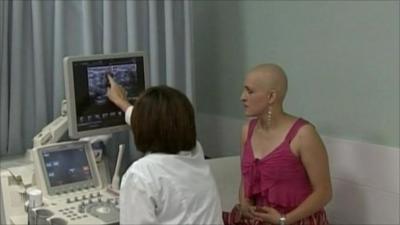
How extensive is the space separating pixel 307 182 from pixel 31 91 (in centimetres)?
120

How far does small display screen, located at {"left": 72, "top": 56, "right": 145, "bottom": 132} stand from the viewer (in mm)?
2156

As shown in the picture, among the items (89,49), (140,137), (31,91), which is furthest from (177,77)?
(140,137)

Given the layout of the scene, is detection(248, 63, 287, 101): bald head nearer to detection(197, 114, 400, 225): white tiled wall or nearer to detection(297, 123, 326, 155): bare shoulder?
detection(297, 123, 326, 155): bare shoulder

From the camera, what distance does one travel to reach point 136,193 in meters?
1.64

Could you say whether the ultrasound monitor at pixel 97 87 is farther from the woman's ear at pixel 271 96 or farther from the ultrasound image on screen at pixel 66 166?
the woman's ear at pixel 271 96

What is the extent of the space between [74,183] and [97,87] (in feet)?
1.26

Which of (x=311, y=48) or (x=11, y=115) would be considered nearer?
(x=11, y=115)

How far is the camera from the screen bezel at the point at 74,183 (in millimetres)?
2158

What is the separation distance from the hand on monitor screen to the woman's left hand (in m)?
0.65

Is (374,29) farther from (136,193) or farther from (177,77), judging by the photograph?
(136,193)

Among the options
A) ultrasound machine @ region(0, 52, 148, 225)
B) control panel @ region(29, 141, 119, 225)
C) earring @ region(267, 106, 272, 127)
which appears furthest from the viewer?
earring @ region(267, 106, 272, 127)

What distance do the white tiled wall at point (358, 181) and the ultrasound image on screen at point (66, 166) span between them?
0.58 m

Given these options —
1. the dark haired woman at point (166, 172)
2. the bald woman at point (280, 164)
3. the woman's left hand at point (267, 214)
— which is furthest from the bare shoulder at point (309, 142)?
the dark haired woman at point (166, 172)

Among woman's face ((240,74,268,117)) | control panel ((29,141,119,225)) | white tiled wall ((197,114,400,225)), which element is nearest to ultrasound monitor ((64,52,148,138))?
control panel ((29,141,119,225))
